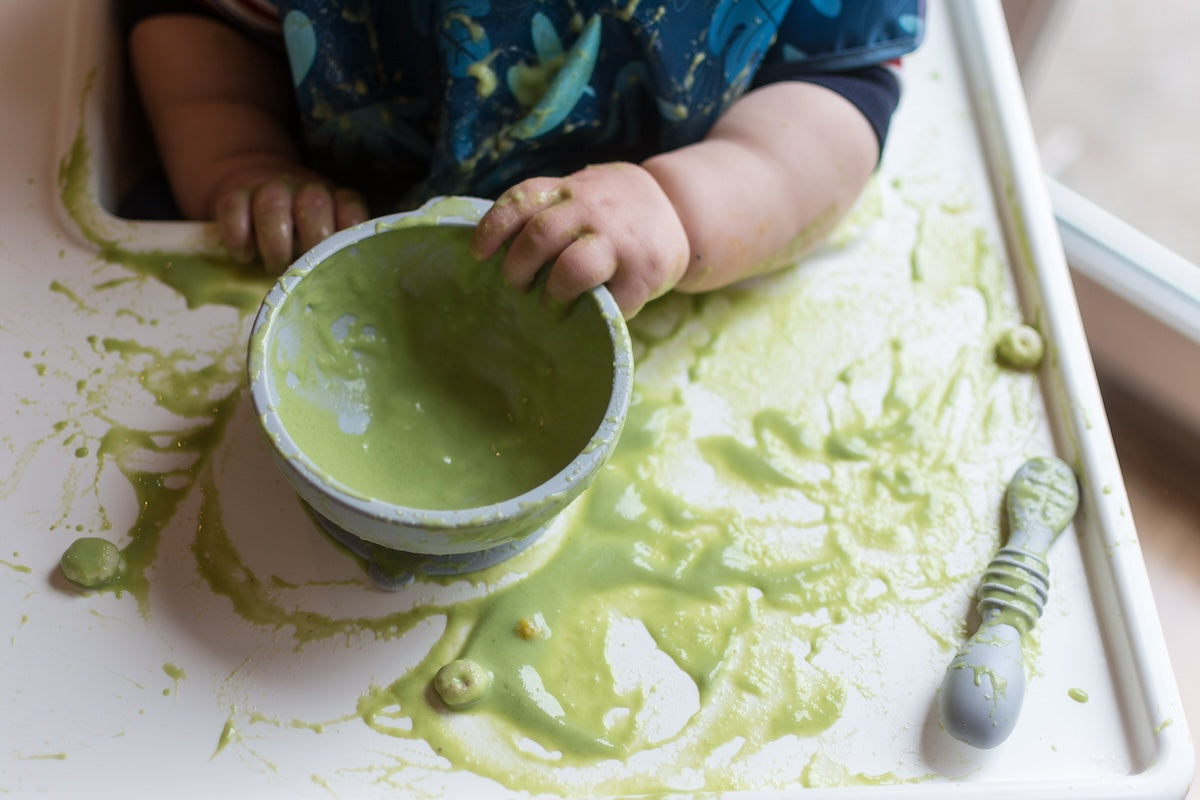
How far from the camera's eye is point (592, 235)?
0.60 meters

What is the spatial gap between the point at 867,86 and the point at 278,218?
367 mm

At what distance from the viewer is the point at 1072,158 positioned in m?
1.10

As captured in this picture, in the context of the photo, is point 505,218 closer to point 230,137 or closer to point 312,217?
point 312,217

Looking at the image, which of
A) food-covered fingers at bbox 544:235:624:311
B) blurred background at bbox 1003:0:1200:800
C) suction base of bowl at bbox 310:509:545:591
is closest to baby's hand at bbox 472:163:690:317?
food-covered fingers at bbox 544:235:624:311

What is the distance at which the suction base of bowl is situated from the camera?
23.0 inches

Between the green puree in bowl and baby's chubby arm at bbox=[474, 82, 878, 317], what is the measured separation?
26mm

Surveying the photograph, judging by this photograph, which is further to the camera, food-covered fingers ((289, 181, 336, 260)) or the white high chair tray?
food-covered fingers ((289, 181, 336, 260))

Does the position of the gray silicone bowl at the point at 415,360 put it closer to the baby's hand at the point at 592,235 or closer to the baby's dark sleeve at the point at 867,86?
the baby's hand at the point at 592,235

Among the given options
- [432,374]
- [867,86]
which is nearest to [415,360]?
[432,374]

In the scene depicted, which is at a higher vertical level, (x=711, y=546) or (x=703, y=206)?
(x=703, y=206)

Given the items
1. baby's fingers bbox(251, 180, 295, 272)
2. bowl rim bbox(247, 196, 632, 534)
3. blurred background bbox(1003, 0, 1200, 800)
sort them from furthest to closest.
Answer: blurred background bbox(1003, 0, 1200, 800)
baby's fingers bbox(251, 180, 295, 272)
bowl rim bbox(247, 196, 632, 534)

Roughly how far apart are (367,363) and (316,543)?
101 millimetres

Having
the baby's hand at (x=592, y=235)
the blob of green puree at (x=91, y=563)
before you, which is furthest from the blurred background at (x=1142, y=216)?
the blob of green puree at (x=91, y=563)

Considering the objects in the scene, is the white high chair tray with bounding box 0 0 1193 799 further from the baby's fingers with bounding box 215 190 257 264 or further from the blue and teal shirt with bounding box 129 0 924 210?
the blue and teal shirt with bounding box 129 0 924 210
